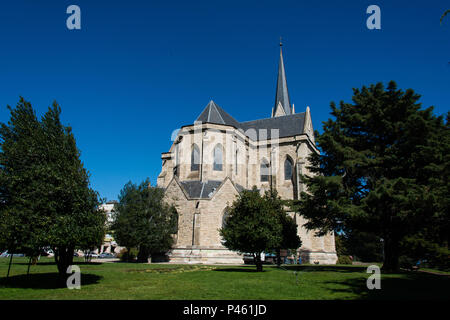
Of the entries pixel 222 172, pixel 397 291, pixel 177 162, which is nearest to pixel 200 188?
pixel 222 172

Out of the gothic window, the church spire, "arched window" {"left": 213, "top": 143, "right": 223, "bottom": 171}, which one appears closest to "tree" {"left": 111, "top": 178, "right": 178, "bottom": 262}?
the gothic window

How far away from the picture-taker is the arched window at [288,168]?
37.7m

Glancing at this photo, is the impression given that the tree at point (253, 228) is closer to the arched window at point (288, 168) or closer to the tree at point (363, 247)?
the arched window at point (288, 168)

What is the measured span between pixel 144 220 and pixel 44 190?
54.6 ft

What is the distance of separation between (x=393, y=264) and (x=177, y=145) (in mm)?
26549

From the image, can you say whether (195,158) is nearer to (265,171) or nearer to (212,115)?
(212,115)

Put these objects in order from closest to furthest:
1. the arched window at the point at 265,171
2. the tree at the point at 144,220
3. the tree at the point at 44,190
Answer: the tree at the point at 44,190 → the tree at the point at 144,220 → the arched window at the point at 265,171

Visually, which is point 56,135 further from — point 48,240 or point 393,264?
point 393,264

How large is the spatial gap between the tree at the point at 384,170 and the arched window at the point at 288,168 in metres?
16.6

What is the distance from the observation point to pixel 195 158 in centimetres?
3578

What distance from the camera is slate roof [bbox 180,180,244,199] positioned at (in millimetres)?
29391

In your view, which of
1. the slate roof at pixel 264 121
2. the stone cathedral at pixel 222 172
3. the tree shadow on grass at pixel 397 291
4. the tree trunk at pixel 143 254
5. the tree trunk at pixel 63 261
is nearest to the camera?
the tree shadow on grass at pixel 397 291

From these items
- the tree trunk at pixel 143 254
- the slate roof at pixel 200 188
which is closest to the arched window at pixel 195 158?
the slate roof at pixel 200 188
